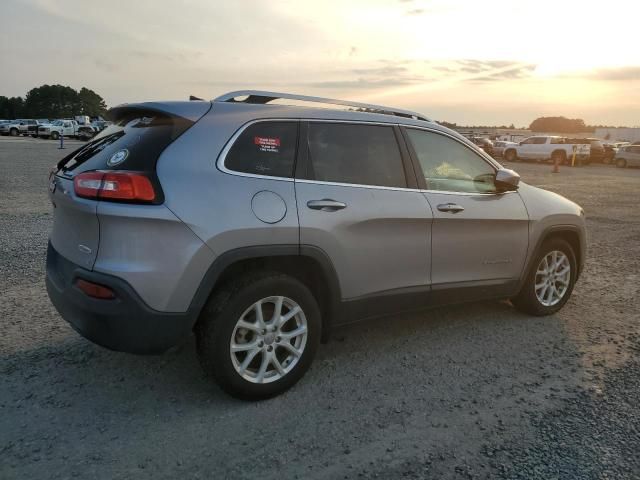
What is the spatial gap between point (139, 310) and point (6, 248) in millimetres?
5047

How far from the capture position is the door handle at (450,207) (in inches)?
166

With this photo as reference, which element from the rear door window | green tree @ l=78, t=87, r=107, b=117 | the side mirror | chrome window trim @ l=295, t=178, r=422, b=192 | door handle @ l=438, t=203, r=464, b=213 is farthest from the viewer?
green tree @ l=78, t=87, r=107, b=117

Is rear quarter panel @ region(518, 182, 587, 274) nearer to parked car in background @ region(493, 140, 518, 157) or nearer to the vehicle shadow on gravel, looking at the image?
the vehicle shadow on gravel

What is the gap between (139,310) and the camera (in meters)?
3.04

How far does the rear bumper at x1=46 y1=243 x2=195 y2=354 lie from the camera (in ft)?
9.94

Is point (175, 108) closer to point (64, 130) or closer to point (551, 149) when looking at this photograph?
point (551, 149)

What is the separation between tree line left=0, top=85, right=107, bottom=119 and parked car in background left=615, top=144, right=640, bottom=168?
111500mm

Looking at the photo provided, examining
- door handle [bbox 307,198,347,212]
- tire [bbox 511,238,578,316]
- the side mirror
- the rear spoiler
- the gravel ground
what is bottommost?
the gravel ground

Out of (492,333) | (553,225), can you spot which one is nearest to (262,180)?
(492,333)

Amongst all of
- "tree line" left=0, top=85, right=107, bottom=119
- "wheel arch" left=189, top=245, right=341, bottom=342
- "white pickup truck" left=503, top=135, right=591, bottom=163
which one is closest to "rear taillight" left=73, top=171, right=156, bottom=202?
"wheel arch" left=189, top=245, right=341, bottom=342

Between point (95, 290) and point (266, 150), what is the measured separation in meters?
1.29

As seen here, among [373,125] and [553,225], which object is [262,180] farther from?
[553,225]

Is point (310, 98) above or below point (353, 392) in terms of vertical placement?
above

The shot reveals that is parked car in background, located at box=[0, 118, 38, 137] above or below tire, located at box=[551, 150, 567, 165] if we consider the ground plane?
above
